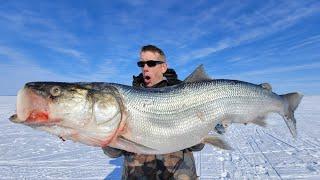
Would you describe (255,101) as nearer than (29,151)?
Yes

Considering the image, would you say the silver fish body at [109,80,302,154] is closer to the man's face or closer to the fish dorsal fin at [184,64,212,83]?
the fish dorsal fin at [184,64,212,83]

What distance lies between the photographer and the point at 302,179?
296 inches

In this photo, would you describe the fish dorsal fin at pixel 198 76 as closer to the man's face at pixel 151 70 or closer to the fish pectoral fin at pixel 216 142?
the fish pectoral fin at pixel 216 142

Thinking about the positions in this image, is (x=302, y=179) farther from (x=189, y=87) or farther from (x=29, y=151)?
(x=29, y=151)

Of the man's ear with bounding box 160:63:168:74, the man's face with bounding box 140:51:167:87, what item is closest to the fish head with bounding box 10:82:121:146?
the man's face with bounding box 140:51:167:87

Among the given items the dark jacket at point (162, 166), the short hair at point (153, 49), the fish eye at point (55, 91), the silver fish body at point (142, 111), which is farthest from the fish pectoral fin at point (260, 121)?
the fish eye at point (55, 91)

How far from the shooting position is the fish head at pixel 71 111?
3.07 meters

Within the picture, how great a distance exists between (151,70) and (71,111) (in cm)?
153

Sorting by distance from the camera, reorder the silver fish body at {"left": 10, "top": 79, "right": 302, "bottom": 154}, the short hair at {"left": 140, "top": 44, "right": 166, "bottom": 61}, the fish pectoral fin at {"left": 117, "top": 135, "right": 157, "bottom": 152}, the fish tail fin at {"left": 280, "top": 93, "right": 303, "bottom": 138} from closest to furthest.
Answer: the silver fish body at {"left": 10, "top": 79, "right": 302, "bottom": 154} < the fish pectoral fin at {"left": 117, "top": 135, "right": 157, "bottom": 152} < the fish tail fin at {"left": 280, "top": 93, "right": 303, "bottom": 138} < the short hair at {"left": 140, "top": 44, "right": 166, "bottom": 61}

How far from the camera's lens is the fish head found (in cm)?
307

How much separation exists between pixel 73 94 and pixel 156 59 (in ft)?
5.02

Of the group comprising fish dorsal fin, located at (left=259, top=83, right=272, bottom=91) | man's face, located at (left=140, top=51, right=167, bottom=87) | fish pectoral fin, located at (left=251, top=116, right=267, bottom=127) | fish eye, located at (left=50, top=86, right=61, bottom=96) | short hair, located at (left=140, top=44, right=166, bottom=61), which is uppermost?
short hair, located at (left=140, top=44, right=166, bottom=61)

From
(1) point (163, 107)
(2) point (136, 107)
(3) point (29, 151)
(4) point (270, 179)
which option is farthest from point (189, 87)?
(3) point (29, 151)

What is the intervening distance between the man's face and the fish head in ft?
3.93
